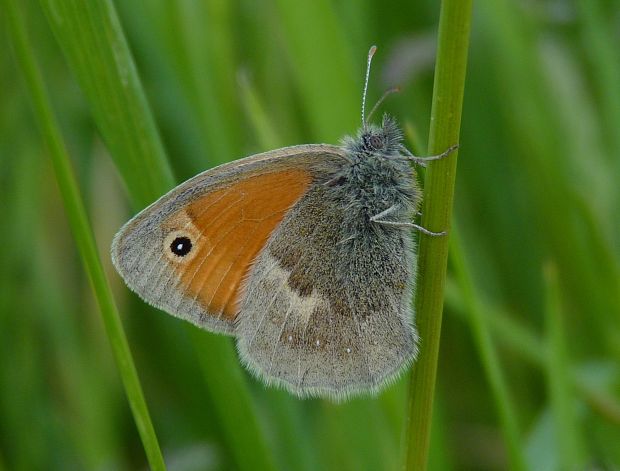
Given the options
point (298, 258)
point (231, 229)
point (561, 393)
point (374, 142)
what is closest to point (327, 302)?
point (298, 258)

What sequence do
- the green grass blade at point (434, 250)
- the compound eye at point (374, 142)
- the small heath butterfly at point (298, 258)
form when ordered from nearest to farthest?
1. the green grass blade at point (434, 250)
2. the small heath butterfly at point (298, 258)
3. the compound eye at point (374, 142)

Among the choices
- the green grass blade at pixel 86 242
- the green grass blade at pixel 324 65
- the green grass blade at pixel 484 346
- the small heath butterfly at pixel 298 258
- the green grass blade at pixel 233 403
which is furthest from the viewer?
the green grass blade at pixel 324 65

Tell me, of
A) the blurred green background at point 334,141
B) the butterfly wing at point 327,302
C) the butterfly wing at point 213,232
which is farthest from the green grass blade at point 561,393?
the butterfly wing at point 213,232

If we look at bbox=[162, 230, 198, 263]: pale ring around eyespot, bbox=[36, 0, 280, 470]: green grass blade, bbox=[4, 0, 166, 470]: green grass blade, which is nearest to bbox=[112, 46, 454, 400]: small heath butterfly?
bbox=[162, 230, 198, 263]: pale ring around eyespot

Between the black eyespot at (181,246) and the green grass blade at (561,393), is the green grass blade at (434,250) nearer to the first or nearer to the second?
the green grass blade at (561,393)

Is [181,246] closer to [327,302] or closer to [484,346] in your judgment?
[327,302]

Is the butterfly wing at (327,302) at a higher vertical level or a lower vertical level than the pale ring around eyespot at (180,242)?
lower

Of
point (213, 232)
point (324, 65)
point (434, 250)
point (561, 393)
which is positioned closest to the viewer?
point (434, 250)

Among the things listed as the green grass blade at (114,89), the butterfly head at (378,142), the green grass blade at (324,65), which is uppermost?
the green grass blade at (114,89)

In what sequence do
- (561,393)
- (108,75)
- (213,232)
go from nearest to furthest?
1. (108,75)
2. (561,393)
3. (213,232)
